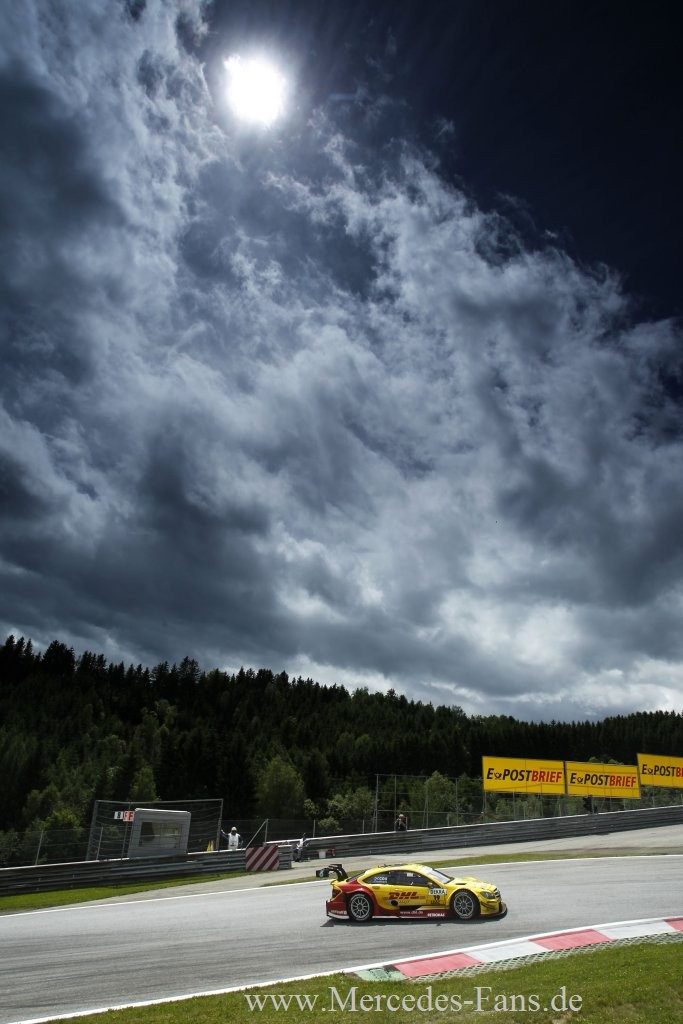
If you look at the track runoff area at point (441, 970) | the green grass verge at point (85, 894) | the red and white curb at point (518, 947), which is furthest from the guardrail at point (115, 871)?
the red and white curb at point (518, 947)

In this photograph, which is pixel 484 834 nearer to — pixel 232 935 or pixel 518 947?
pixel 232 935

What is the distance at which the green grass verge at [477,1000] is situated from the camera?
834 centimetres

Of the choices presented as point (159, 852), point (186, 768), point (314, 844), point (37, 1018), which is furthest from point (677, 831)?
point (186, 768)

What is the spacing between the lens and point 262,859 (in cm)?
3000

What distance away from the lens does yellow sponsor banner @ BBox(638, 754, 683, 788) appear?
4919cm

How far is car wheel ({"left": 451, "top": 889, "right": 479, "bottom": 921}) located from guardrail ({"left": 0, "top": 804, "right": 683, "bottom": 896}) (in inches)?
681

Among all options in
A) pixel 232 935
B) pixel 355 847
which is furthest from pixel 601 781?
pixel 232 935

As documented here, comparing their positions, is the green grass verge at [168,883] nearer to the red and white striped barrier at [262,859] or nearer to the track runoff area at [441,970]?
the red and white striped barrier at [262,859]

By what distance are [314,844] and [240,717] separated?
117 m

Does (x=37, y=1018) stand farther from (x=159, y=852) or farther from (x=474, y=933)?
(x=159, y=852)

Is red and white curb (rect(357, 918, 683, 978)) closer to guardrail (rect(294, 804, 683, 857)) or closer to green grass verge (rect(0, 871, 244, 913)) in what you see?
green grass verge (rect(0, 871, 244, 913))

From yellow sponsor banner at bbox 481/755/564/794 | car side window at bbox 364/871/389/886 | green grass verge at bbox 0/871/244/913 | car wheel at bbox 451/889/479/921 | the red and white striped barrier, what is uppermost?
yellow sponsor banner at bbox 481/755/564/794

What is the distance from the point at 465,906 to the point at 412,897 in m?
1.22

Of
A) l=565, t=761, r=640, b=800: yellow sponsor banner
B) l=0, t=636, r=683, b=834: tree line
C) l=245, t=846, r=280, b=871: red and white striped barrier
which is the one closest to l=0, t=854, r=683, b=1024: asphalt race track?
l=245, t=846, r=280, b=871: red and white striped barrier
